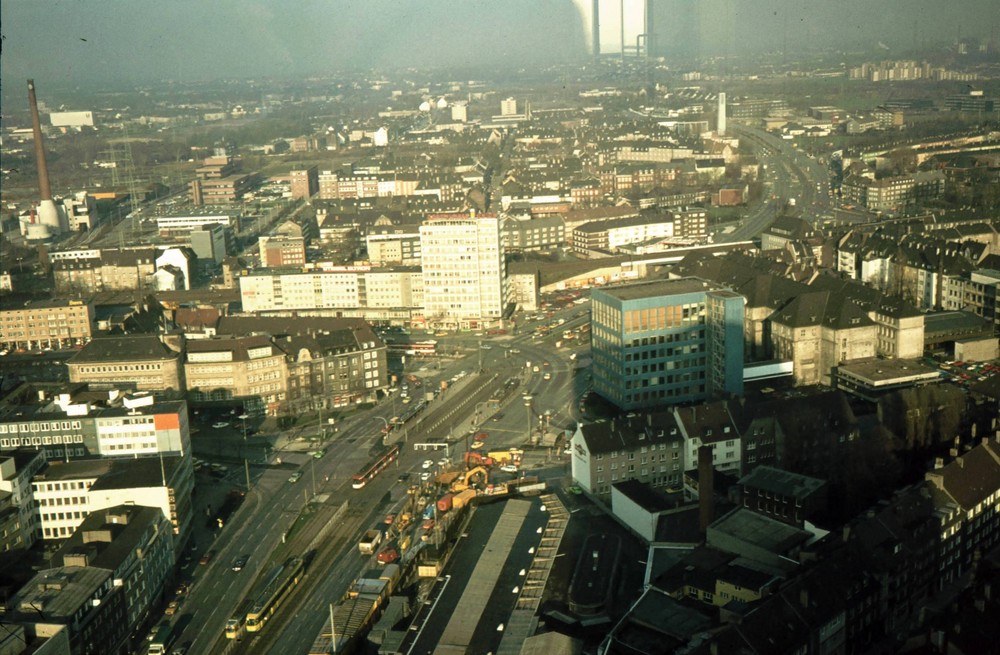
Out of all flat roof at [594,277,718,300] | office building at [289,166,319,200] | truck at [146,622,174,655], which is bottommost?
truck at [146,622,174,655]

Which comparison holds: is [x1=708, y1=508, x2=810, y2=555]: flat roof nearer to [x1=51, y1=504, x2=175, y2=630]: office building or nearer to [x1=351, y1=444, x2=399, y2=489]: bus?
[x1=351, y1=444, x2=399, y2=489]: bus

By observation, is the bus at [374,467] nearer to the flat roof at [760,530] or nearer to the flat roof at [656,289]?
the flat roof at [656,289]

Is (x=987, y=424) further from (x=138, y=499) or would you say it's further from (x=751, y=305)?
(x=138, y=499)

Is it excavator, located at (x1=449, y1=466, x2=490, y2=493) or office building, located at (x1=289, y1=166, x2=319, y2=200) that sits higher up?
office building, located at (x1=289, y1=166, x2=319, y2=200)

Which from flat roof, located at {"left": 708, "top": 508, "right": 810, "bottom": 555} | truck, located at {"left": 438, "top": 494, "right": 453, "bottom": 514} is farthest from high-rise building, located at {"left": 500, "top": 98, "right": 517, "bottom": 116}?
flat roof, located at {"left": 708, "top": 508, "right": 810, "bottom": 555}

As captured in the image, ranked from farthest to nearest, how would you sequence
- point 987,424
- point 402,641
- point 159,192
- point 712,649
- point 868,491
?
point 159,192, point 987,424, point 868,491, point 402,641, point 712,649

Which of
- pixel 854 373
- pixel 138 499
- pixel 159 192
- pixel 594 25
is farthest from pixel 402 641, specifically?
pixel 594 25

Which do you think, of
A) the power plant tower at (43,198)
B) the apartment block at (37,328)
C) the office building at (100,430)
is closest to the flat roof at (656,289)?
the office building at (100,430)
